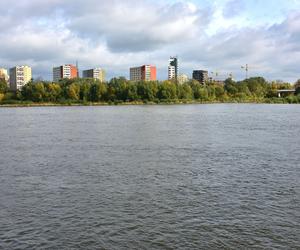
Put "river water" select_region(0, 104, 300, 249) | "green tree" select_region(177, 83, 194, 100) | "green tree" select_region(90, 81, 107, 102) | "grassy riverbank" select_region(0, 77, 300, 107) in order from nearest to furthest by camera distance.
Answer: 1. "river water" select_region(0, 104, 300, 249)
2. "grassy riverbank" select_region(0, 77, 300, 107)
3. "green tree" select_region(90, 81, 107, 102)
4. "green tree" select_region(177, 83, 194, 100)

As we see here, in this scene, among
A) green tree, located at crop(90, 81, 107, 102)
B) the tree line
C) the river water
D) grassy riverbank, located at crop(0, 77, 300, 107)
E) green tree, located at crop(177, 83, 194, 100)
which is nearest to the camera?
the river water

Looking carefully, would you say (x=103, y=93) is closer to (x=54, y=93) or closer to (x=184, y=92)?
(x=54, y=93)

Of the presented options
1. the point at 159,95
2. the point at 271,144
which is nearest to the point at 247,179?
the point at 271,144

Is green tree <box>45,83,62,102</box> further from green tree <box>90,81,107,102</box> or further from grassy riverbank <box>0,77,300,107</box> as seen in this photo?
green tree <box>90,81,107,102</box>

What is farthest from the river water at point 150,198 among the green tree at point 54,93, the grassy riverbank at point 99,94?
the green tree at point 54,93

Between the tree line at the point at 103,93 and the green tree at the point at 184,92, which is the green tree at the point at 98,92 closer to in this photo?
the tree line at the point at 103,93

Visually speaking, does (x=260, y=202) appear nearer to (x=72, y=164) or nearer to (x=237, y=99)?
(x=72, y=164)

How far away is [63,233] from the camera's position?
43.2 ft

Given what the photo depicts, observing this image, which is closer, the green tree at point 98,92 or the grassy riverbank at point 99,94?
the grassy riverbank at point 99,94

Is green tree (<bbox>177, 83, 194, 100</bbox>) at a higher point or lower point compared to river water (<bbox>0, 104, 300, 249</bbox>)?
higher

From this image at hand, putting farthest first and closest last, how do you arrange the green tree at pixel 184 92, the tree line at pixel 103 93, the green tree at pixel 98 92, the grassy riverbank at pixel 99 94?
the green tree at pixel 184 92 < the green tree at pixel 98 92 < the tree line at pixel 103 93 < the grassy riverbank at pixel 99 94

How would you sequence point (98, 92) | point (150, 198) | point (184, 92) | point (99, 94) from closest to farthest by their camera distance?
point (150, 198)
point (98, 92)
point (99, 94)
point (184, 92)

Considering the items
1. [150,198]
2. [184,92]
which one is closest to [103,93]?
[184,92]

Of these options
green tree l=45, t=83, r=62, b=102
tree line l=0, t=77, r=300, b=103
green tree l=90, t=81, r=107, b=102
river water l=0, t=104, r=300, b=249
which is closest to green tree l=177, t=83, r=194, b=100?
tree line l=0, t=77, r=300, b=103
